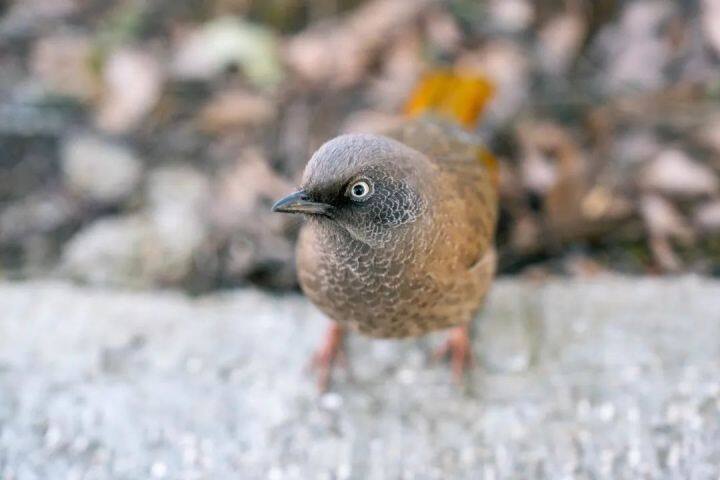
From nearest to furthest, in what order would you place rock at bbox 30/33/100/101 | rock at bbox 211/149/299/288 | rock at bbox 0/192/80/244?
1. rock at bbox 211/149/299/288
2. rock at bbox 0/192/80/244
3. rock at bbox 30/33/100/101

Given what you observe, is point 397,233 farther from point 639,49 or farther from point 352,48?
point 639,49

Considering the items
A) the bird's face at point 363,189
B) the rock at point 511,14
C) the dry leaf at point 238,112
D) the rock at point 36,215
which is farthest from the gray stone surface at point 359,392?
the rock at point 511,14

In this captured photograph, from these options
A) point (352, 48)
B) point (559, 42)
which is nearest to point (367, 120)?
point (352, 48)

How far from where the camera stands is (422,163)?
2789mm

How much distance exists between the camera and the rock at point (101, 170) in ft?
15.6

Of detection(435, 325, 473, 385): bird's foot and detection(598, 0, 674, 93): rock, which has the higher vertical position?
detection(598, 0, 674, 93): rock

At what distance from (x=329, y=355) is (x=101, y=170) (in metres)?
2.10

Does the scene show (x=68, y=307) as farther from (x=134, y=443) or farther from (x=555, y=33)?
(x=555, y=33)

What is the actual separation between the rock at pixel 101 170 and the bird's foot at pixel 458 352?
221cm

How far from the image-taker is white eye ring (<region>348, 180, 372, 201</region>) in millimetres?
2459

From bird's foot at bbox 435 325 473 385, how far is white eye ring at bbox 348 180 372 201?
1150 mm

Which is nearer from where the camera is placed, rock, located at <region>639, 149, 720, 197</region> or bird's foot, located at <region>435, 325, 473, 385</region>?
bird's foot, located at <region>435, 325, 473, 385</region>

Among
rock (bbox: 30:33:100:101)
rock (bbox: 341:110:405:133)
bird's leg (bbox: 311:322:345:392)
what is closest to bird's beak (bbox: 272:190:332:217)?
bird's leg (bbox: 311:322:345:392)

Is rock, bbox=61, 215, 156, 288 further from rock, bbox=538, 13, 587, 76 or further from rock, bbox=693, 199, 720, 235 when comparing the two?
rock, bbox=693, 199, 720, 235
